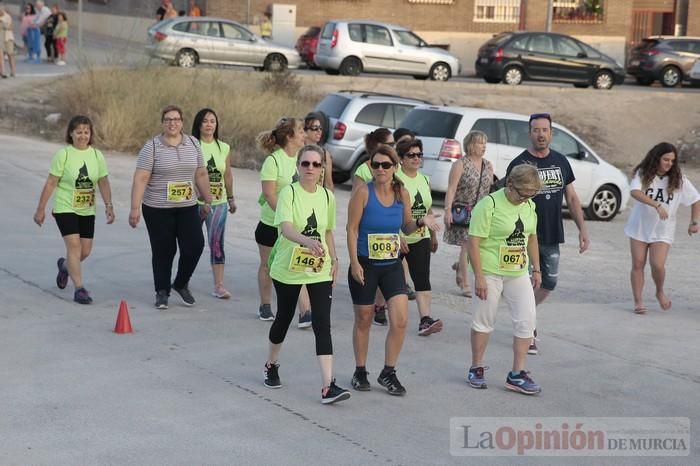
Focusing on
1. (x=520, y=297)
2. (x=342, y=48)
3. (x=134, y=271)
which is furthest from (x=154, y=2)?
(x=520, y=297)

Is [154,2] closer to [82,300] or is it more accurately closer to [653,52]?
[653,52]

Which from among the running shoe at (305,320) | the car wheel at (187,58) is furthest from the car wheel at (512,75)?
the running shoe at (305,320)

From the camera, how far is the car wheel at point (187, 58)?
3372cm

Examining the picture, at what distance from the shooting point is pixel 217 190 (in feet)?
36.7

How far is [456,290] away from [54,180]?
4342 millimetres

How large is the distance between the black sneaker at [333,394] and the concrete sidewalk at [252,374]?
0.08 meters

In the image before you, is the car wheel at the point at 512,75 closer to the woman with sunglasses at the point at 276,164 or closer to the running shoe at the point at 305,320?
the woman with sunglasses at the point at 276,164

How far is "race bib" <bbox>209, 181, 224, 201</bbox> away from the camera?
1113 centimetres

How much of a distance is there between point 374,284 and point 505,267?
954 mm

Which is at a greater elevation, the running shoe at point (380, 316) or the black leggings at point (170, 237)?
the black leggings at point (170, 237)

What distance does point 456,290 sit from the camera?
12633 millimetres

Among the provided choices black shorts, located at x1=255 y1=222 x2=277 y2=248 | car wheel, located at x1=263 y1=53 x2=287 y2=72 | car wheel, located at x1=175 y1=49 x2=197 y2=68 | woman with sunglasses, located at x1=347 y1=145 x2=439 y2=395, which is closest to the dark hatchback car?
car wheel, located at x1=263 y1=53 x2=287 y2=72

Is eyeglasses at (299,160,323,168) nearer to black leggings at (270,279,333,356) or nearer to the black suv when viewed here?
black leggings at (270,279,333,356)

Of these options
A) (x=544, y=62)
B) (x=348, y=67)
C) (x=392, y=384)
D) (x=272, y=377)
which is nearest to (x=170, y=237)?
(x=272, y=377)
